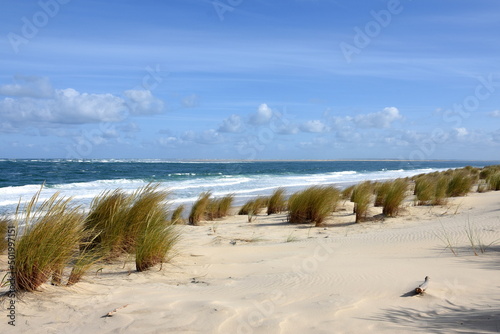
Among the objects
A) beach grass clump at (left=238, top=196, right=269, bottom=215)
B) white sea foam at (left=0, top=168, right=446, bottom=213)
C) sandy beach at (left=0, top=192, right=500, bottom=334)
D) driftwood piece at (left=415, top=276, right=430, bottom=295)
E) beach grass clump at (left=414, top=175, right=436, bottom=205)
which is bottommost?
white sea foam at (left=0, top=168, right=446, bottom=213)

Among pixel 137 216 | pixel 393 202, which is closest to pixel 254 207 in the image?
pixel 393 202

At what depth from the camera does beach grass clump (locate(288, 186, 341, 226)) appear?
9336 mm

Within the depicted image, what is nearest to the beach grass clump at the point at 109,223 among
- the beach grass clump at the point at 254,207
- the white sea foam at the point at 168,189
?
the white sea foam at the point at 168,189

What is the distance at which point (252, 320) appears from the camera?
336 cm

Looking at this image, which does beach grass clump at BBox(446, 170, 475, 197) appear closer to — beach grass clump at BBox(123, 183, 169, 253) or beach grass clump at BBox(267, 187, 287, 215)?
beach grass clump at BBox(267, 187, 287, 215)

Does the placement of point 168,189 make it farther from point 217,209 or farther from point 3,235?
point 3,235

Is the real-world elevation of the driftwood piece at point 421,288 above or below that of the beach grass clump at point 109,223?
below

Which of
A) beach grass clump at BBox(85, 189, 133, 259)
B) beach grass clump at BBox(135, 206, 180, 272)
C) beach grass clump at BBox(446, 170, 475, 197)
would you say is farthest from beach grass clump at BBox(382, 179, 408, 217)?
beach grass clump at BBox(85, 189, 133, 259)

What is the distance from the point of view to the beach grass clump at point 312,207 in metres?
9.34

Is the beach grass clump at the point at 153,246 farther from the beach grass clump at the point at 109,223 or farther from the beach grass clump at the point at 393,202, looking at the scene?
the beach grass clump at the point at 393,202

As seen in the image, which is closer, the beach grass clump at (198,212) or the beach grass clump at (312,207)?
the beach grass clump at (312,207)

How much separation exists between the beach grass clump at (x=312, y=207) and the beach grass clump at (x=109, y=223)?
469cm

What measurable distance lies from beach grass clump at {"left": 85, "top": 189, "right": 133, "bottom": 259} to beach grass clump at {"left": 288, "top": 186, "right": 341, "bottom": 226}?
469 cm

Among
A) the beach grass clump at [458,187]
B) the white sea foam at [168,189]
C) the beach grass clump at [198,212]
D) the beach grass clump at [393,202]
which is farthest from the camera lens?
the white sea foam at [168,189]
